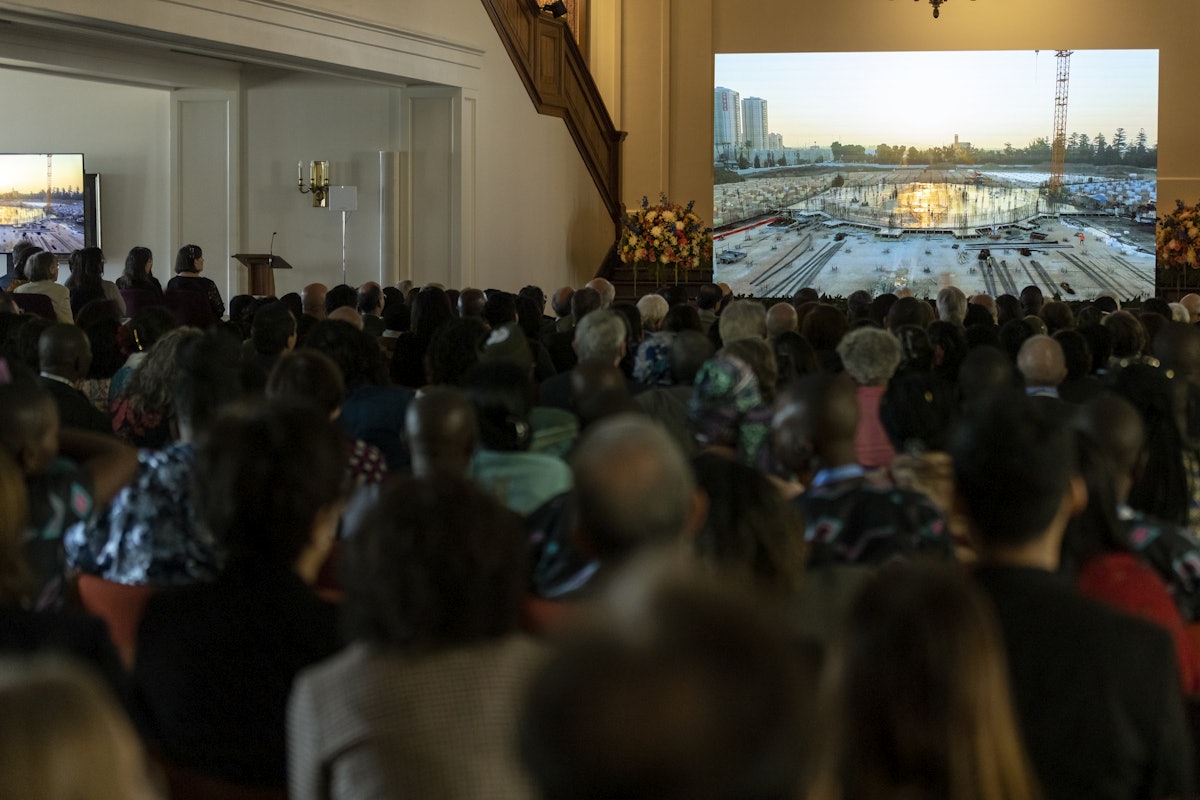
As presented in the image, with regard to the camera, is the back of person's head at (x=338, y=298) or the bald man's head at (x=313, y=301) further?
the back of person's head at (x=338, y=298)

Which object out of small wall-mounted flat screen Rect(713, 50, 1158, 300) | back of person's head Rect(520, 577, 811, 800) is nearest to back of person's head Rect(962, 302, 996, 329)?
back of person's head Rect(520, 577, 811, 800)

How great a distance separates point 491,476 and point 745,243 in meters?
A: 13.4

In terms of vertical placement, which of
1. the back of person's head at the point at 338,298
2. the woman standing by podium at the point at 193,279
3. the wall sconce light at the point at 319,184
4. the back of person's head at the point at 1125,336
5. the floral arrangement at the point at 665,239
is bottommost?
the back of person's head at the point at 1125,336

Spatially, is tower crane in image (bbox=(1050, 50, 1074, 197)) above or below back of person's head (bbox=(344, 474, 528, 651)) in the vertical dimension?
above

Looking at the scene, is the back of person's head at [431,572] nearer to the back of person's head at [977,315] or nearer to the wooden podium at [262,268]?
the back of person's head at [977,315]

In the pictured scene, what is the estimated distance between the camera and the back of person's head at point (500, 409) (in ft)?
13.1

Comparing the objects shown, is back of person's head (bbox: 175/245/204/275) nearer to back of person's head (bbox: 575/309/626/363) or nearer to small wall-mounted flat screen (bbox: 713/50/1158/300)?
back of person's head (bbox: 575/309/626/363)

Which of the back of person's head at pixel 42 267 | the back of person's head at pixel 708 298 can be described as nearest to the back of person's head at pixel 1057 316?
the back of person's head at pixel 708 298

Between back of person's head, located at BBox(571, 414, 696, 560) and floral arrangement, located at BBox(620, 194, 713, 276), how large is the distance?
1340 centimetres

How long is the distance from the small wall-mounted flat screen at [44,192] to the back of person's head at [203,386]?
11.4 metres

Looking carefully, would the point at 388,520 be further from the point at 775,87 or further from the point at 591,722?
the point at 775,87

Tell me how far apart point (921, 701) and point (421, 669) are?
2.11ft

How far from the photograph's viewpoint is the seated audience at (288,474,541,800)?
1.83 meters

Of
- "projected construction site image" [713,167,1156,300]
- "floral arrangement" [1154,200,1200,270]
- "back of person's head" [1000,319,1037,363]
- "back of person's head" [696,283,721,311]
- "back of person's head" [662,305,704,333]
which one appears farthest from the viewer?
"projected construction site image" [713,167,1156,300]
